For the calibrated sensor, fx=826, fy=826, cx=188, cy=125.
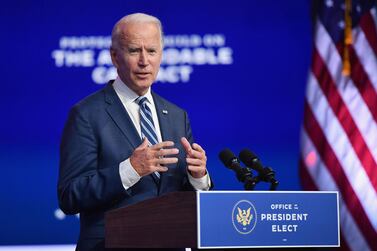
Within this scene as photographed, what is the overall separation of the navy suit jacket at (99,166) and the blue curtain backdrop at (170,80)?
194 cm

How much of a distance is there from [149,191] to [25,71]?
2.31m

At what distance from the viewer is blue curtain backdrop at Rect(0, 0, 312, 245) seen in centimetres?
496

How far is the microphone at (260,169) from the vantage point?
268 cm

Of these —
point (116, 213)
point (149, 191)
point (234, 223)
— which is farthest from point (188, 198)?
point (149, 191)

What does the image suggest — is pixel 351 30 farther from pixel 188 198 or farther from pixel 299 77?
pixel 188 198

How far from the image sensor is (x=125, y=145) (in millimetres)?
2953

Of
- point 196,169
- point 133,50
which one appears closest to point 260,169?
point 196,169

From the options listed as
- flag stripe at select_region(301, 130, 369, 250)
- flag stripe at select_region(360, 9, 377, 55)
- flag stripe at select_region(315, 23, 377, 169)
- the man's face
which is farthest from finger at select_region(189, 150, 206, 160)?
flag stripe at select_region(360, 9, 377, 55)

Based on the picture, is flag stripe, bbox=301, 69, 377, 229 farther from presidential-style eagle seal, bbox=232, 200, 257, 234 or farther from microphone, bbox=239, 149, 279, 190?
presidential-style eagle seal, bbox=232, 200, 257, 234

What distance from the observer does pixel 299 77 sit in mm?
5180

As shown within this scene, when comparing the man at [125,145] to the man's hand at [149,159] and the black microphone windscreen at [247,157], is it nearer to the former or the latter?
the man's hand at [149,159]

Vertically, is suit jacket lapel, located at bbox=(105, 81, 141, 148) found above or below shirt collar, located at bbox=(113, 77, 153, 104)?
below

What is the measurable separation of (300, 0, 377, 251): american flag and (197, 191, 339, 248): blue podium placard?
282 centimetres

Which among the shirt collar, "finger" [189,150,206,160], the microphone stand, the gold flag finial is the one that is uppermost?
the gold flag finial
